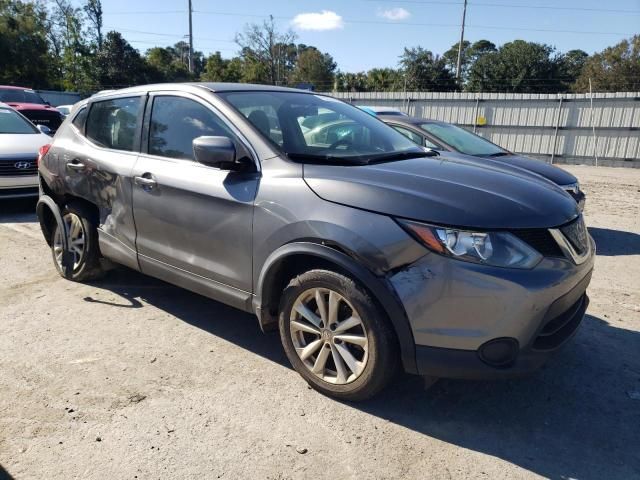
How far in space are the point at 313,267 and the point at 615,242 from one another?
5536 millimetres

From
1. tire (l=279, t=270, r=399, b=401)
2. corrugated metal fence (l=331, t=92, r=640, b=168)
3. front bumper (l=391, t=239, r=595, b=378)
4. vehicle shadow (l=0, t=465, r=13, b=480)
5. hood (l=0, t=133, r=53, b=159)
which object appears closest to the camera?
vehicle shadow (l=0, t=465, r=13, b=480)

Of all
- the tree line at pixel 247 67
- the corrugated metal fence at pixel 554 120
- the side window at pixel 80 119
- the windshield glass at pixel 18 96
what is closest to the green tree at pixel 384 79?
the tree line at pixel 247 67

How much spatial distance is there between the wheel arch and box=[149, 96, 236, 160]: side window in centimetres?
92

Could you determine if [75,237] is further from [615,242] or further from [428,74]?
[428,74]

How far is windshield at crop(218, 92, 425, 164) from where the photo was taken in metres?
3.13

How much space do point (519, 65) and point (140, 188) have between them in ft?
144

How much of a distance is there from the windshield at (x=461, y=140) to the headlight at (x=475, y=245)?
166 inches

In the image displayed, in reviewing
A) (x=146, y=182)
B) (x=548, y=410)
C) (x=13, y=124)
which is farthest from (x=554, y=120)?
(x=146, y=182)

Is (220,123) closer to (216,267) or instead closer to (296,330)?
(216,267)

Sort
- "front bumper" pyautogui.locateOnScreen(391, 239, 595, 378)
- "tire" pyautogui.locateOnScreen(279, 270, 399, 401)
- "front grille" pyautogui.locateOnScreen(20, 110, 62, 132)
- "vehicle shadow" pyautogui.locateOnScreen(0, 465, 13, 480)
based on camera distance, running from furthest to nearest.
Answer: "front grille" pyautogui.locateOnScreen(20, 110, 62, 132) → "tire" pyautogui.locateOnScreen(279, 270, 399, 401) → "front bumper" pyautogui.locateOnScreen(391, 239, 595, 378) → "vehicle shadow" pyautogui.locateOnScreen(0, 465, 13, 480)

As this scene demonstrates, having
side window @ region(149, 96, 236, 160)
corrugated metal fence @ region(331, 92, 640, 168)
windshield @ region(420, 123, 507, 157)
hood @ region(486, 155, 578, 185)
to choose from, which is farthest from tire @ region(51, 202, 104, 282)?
corrugated metal fence @ region(331, 92, 640, 168)

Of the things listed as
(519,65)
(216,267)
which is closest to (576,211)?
(216,267)

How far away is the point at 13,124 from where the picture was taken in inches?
343

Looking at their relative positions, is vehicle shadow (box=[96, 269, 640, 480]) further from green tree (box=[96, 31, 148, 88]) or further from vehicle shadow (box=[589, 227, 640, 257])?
green tree (box=[96, 31, 148, 88])
